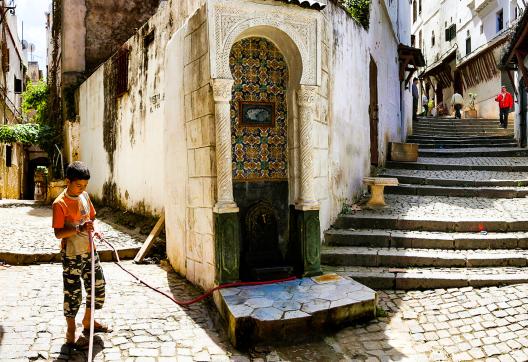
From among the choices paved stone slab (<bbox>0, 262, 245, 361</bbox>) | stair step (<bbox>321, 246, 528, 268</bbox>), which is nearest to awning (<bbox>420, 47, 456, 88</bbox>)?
stair step (<bbox>321, 246, 528, 268</bbox>)

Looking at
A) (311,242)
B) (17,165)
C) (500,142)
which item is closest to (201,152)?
(311,242)

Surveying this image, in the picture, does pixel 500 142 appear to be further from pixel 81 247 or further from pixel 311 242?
pixel 81 247

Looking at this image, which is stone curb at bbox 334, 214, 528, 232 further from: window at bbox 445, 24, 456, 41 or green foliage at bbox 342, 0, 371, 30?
window at bbox 445, 24, 456, 41

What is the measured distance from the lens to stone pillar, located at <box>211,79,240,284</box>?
4934mm

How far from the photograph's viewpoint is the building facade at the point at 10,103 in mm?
20734

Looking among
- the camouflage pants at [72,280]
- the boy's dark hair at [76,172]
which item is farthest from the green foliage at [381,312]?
the boy's dark hair at [76,172]

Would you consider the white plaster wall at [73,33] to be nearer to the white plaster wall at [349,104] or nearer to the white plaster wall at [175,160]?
the white plaster wall at [175,160]

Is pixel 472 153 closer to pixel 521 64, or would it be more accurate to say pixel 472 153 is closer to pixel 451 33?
pixel 521 64

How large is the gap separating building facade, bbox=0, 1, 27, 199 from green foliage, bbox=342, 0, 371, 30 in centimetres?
1577

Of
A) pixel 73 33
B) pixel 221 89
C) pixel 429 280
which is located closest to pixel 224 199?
pixel 221 89

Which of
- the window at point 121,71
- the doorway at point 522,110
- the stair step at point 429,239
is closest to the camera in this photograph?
the stair step at point 429,239

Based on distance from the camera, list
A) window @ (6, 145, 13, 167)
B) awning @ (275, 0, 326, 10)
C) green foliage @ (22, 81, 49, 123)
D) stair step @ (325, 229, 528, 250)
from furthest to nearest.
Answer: window @ (6, 145, 13, 167) → green foliage @ (22, 81, 49, 123) → stair step @ (325, 229, 528, 250) → awning @ (275, 0, 326, 10)

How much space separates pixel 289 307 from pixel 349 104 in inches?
190

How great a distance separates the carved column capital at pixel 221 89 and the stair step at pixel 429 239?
2.93 metres
